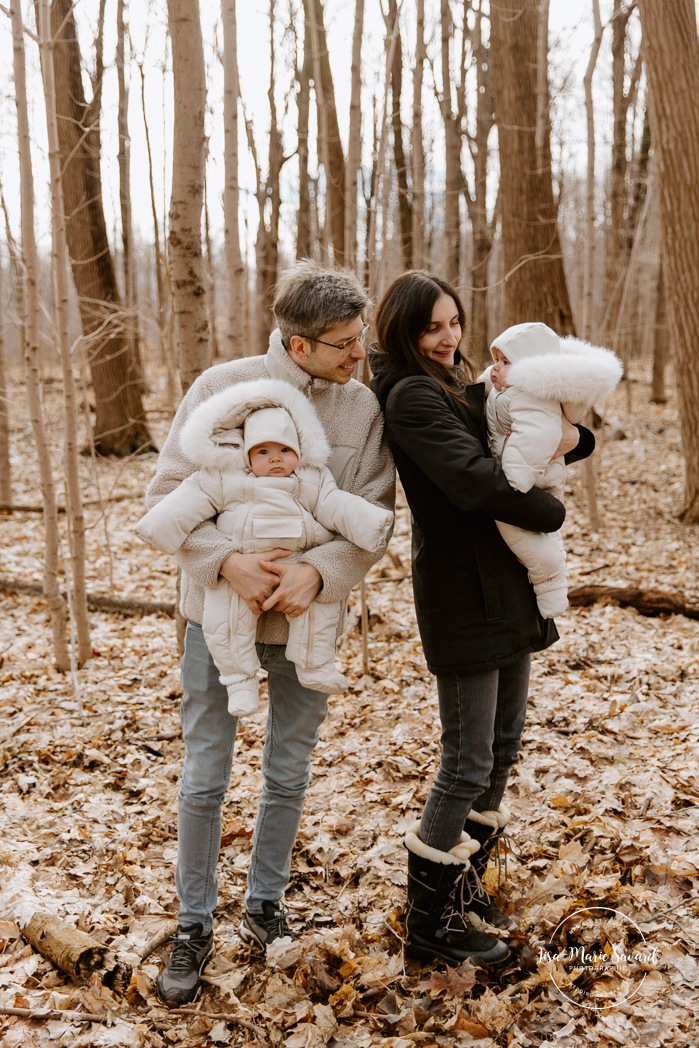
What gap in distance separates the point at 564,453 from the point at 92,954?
219 centimetres

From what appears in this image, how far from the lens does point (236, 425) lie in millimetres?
2336

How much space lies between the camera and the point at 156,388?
19781 mm

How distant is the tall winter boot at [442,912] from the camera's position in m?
2.53

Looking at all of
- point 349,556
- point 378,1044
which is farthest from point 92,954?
point 349,556

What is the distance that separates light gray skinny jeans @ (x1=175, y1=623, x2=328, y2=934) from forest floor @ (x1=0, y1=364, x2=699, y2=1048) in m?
0.29

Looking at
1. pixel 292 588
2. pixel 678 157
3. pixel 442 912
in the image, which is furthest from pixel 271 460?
pixel 678 157

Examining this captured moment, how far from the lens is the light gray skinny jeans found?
247cm

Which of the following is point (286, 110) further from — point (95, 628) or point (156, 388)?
point (95, 628)

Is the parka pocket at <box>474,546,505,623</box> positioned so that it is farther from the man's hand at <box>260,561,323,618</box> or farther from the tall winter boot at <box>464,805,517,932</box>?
the tall winter boot at <box>464,805,517,932</box>

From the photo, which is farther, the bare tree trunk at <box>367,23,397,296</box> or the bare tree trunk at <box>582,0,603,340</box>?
the bare tree trunk at <box>582,0,603,340</box>

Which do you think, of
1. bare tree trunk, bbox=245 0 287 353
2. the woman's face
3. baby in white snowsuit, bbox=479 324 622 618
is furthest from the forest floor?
bare tree trunk, bbox=245 0 287 353

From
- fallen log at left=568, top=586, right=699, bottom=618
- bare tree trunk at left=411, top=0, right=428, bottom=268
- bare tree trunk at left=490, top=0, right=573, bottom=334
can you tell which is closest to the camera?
fallen log at left=568, top=586, right=699, bottom=618

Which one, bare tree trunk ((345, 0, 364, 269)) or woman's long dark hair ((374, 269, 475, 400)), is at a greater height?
bare tree trunk ((345, 0, 364, 269))

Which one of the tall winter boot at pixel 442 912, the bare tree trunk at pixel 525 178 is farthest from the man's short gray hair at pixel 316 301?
the bare tree trunk at pixel 525 178
